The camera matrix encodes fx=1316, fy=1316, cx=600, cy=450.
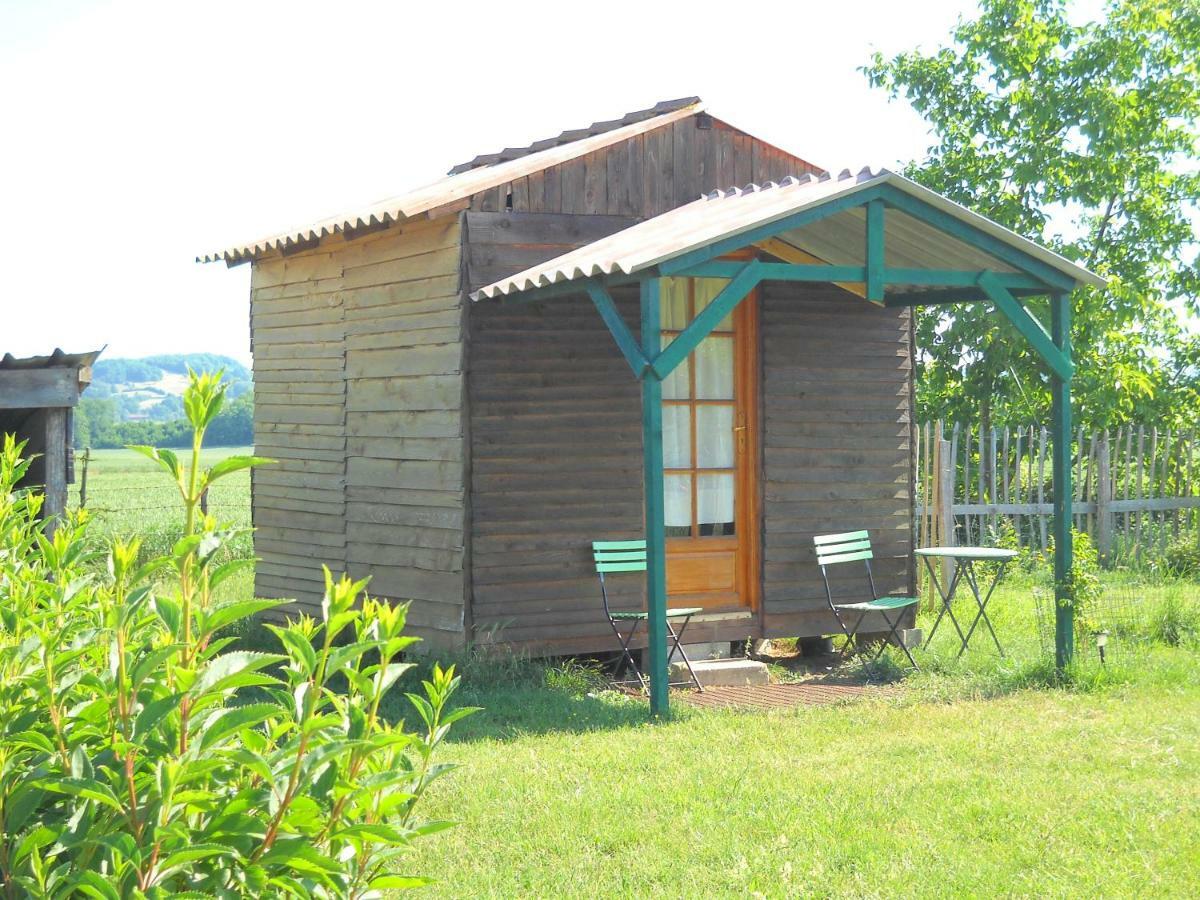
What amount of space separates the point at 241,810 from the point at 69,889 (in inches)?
11.9

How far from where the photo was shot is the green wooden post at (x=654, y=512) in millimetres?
7852

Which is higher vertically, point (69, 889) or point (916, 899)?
point (69, 889)

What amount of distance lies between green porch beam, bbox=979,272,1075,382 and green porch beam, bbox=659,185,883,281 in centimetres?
118

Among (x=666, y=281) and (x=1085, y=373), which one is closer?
(x=666, y=281)

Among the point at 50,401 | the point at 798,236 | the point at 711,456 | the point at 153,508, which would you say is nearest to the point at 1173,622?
the point at 711,456

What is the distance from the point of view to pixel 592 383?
9.55 metres

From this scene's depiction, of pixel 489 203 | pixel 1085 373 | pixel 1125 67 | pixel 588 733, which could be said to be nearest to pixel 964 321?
pixel 1085 373

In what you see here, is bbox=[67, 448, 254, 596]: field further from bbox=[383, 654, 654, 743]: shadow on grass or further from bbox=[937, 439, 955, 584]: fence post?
bbox=[937, 439, 955, 584]: fence post

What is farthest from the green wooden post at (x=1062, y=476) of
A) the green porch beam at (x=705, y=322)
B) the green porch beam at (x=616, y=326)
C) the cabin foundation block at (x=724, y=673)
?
the green porch beam at (x=616, y=326)

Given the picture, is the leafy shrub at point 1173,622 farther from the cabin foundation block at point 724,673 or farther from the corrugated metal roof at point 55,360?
the corrugated metal roof at point 55,360

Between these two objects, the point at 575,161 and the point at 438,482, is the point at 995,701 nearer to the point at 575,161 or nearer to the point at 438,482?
the point at 438,482

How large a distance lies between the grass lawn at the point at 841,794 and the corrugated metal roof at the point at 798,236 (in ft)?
8.76

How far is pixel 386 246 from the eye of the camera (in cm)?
984

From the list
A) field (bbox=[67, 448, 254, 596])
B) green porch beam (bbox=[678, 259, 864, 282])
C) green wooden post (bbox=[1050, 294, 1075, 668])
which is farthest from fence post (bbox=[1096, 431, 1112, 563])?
field (bbox=[67, 448, 254, 596])
